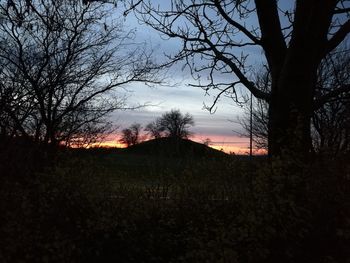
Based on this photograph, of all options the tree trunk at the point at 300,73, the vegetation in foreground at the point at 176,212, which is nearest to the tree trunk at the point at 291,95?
the tree trunk at the point at 300,73

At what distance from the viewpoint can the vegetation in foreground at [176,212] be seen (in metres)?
5.45

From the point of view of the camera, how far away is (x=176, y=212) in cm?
746

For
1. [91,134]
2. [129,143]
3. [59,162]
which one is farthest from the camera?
[129,143]

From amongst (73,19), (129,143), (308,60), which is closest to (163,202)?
(308,60)

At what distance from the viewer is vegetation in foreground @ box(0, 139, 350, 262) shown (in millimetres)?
5449

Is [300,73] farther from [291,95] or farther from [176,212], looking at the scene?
[176,212]

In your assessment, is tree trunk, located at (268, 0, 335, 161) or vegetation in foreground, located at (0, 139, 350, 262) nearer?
vegetation in foreground, located at (0, 139, 350, 262)

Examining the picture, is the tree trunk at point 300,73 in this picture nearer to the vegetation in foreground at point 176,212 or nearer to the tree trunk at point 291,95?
the tree trunk at point 291,95

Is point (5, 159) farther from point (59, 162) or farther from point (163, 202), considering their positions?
point (163, 202)

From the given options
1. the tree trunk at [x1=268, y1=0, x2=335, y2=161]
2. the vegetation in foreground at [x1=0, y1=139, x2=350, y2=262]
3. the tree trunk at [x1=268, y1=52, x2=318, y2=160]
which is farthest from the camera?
the tree trunk at [x1=268, y1=52, x2=318, y2=160]

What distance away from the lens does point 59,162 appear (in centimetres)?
729

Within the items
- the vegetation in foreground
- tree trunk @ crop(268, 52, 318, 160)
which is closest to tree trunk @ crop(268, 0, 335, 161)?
tree trunk @ crop(268, 52, 318, 160)

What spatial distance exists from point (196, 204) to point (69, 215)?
5.84 feet

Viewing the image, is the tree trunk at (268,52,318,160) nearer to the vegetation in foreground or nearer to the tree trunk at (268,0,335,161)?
the tree trunk at (268,0,335,161)
